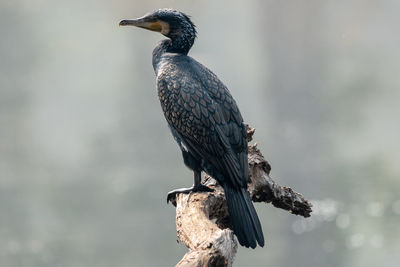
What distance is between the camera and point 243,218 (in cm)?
292

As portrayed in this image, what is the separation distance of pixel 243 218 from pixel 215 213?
0.68 feet

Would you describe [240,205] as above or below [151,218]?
below

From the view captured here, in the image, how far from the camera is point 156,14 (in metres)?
3.36

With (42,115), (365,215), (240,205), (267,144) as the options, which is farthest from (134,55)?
(240,205)

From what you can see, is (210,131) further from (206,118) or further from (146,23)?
(146,23)

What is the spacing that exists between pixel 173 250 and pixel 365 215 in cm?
242

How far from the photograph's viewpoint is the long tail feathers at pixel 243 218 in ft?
9.46

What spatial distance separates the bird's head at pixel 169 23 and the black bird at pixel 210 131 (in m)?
0.18

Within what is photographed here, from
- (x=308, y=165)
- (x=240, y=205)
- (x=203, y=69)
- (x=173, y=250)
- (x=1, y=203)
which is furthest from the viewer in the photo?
(x=308, y=165)

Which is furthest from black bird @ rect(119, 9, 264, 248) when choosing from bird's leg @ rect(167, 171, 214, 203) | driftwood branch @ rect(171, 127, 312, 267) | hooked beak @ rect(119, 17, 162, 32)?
hooked beak @ rect(119, 17, 162, 32)

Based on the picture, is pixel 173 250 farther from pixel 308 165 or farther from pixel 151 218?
pixel 308 165

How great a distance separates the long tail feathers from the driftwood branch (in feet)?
0.33

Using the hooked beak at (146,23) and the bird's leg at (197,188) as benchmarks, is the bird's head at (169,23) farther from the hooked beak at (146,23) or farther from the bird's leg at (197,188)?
the bird's leg at (197,188)

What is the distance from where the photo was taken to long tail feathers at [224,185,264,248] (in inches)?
113
